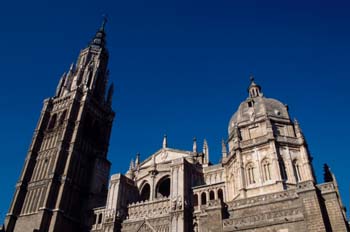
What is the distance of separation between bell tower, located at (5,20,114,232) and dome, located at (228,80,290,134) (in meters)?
21.9

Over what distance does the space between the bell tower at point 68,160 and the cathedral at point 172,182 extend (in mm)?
146

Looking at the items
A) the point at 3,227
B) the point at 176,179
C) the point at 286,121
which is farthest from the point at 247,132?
the point at 3,227

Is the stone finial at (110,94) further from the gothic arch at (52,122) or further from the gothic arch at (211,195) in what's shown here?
the gothic arch at (211,195)

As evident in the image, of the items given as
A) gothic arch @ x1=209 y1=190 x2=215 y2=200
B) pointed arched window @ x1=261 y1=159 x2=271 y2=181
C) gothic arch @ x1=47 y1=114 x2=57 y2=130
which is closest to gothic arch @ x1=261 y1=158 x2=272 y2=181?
pointed arched window @ x1=261 y1=159 x2=271 y2=181

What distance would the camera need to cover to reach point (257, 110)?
42.1 metres

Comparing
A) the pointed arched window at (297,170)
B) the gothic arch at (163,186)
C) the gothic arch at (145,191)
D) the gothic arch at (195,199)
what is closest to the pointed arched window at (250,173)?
the pointed arched window at (297,170)

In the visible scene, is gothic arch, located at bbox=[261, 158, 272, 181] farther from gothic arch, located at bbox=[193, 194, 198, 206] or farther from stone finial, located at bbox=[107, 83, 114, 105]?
stone finial, located at bbox=[107, 83, 114, 105]

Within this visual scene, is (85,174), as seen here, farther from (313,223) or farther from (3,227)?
(313,223)

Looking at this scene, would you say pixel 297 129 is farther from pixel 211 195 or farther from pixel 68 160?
pixel 68 160

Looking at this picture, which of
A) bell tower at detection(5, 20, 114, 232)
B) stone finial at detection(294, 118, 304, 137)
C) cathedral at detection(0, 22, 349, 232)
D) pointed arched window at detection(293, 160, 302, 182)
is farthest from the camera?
bell tower at detection(5, 20, 114, 232)

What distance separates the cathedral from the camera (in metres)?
26.5

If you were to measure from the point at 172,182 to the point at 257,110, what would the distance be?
15.3 meters

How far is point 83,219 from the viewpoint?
4300 centimetres

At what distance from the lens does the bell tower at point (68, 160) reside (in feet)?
133
